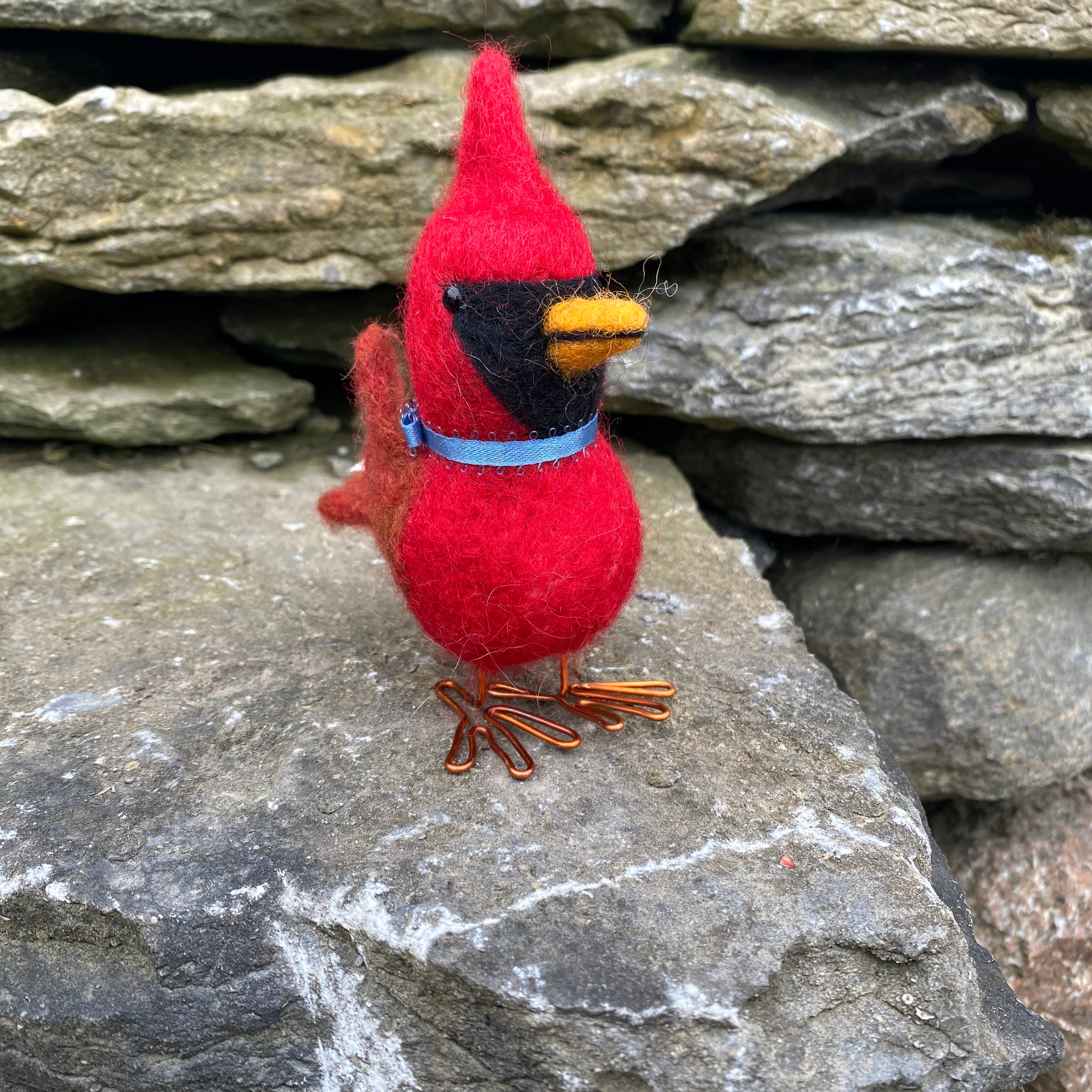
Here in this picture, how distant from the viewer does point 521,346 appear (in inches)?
36.3

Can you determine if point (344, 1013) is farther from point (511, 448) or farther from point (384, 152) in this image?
point (384, 152)

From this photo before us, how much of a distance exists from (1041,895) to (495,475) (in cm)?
125

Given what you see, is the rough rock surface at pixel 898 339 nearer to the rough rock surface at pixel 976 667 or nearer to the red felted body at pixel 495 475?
the rough rock surface at pixel 976 667

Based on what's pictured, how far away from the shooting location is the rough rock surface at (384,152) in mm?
1530

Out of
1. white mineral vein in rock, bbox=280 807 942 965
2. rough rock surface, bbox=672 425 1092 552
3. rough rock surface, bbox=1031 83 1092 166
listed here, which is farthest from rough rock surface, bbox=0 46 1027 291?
white mineral vein in rock, bbox=280 807 942 965

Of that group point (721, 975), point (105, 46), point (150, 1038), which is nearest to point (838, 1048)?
point (721, 975)

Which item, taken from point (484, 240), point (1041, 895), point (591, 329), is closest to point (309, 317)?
point (484, 240)

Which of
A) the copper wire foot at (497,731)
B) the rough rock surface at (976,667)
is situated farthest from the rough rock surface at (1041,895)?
the copper wire foot at (497,731)

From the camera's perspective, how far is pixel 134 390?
176cm

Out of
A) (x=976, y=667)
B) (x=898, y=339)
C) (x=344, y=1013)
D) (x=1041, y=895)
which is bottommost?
(x=1041, y=895)

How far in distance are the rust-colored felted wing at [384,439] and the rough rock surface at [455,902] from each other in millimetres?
253

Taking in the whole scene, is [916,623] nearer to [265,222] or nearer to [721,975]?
[721,975]

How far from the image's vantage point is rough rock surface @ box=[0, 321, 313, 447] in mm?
1713

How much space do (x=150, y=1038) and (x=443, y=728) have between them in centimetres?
43
